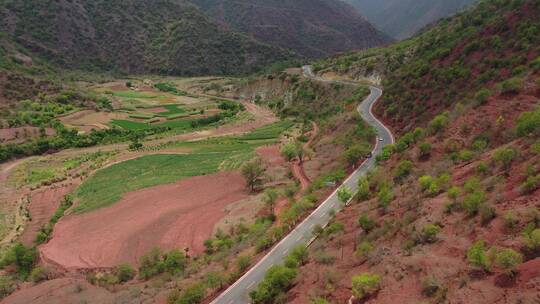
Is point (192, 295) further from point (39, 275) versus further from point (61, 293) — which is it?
point (39, 275)

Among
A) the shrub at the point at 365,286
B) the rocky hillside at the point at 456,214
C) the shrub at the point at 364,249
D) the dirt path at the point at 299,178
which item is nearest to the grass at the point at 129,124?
the dirt path at the point at 299,178

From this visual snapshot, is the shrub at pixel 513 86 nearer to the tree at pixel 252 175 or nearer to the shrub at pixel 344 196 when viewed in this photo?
the shrub at pixel 344 196

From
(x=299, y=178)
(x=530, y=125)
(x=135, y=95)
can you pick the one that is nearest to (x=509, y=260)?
(x=530, y=125)

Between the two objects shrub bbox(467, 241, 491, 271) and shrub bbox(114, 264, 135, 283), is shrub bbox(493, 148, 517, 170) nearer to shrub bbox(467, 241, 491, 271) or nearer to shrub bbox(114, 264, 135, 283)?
shrub bbox(467, 241, 491, 271)

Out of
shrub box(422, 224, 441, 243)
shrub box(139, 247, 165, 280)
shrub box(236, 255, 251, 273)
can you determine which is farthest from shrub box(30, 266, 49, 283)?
shrub box(422, 224, 441, 243)

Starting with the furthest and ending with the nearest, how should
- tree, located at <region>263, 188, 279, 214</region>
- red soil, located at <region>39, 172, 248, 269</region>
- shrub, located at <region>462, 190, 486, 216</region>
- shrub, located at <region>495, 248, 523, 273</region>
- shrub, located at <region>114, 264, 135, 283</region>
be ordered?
tree, located at <region>263, 188, 279, 214</region> → red soil, located at <region>39, 172, 248, 269</region> → shrub, located at <region>114, 264, 135, 283</region> → shrub, located at <region>462, 190, 486, 216</region> → shrub, located at <region>495, 248, 523, 273</region>

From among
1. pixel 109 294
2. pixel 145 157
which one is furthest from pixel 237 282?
pixel 145 157

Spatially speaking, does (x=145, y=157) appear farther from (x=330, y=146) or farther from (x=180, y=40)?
(x=180, y=40)

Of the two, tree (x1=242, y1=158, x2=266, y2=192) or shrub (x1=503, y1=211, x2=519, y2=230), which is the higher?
shrub (x1=503, y1=211, x2=519, y2=230)

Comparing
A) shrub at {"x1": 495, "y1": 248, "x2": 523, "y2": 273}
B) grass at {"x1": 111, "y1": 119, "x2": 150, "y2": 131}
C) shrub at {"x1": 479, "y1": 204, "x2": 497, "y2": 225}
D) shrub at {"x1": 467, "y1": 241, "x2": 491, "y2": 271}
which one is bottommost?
grass at {"x1": 111, "y1": 119, "x2": 150, "y2": 131}
